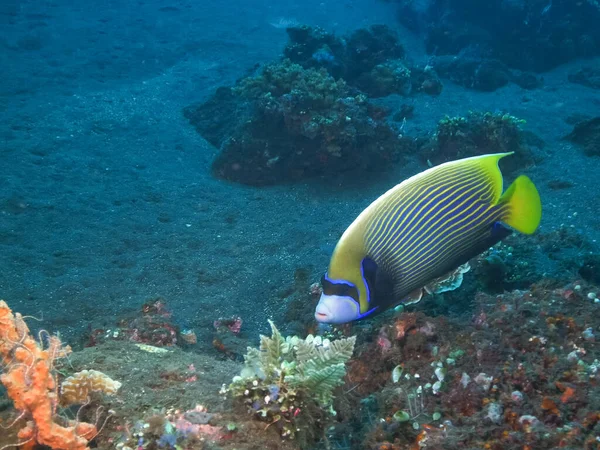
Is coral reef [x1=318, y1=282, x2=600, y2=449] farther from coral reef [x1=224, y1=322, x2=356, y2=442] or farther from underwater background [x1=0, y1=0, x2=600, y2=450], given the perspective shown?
coral reef [x1=224, y1=322, x2=356, y2=442]

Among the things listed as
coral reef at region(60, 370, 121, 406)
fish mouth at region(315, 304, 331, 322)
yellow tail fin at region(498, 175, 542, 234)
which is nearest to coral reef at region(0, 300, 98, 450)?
coral reef at region(60, 370, 121, 406)

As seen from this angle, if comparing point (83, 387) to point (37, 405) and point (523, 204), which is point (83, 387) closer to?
point (37, 405)

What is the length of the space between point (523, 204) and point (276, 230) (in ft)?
15.6

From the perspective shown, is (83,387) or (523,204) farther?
(523,204)

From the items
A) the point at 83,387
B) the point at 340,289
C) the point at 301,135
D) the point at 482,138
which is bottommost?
the point at 301,135

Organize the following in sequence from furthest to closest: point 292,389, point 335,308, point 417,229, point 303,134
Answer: point 303,134, point 417,229, point 335,308, point 292,389

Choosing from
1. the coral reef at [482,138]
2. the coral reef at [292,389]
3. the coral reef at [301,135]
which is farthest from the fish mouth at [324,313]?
the coral reef at [482,138]

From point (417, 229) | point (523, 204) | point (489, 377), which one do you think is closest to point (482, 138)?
point (523, 204)

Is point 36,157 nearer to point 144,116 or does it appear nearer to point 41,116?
point 41,116

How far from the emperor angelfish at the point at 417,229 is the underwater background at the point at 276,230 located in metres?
0.37

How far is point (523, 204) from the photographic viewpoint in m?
2.38

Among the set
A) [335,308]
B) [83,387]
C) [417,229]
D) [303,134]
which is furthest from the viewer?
[303,134]

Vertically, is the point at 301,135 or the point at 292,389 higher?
the point at 292,389

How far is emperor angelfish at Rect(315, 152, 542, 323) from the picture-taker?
227 centimetres
